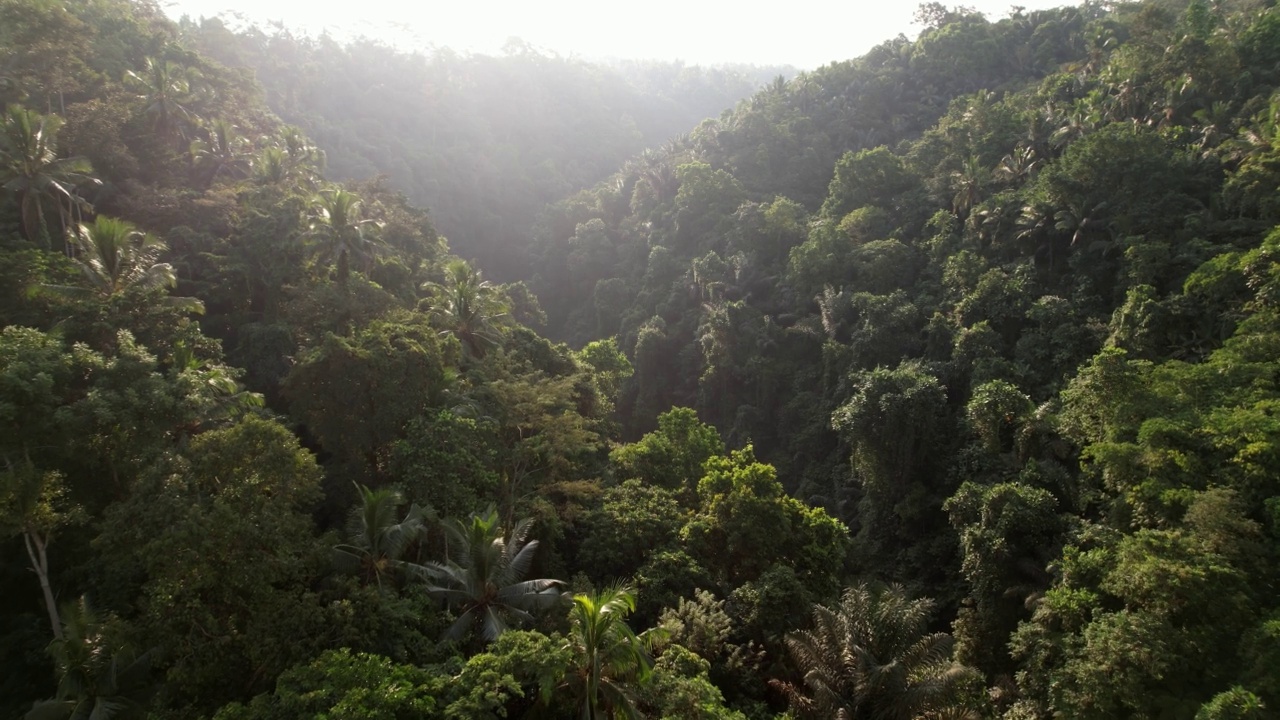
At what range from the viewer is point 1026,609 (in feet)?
A: 56.3

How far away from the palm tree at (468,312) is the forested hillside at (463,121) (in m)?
37.8

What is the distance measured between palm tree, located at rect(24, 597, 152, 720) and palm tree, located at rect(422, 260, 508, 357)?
13345 mm

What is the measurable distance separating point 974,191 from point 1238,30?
1284 centimetres

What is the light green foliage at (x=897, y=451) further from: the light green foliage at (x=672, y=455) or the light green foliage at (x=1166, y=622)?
the light green foliage at (x=1166, y=622)

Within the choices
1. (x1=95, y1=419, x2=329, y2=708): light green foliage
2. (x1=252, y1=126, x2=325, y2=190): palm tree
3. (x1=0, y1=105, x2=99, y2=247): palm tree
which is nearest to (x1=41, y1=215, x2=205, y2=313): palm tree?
(x1=0, y1=105, x2=99, y2=247): palm tree

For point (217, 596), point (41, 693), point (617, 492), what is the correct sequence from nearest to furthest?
point (217, 596), point (41, 693), point (617, 492)

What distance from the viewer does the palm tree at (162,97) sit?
28.3 m

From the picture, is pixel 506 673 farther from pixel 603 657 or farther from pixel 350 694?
pixel 350 694

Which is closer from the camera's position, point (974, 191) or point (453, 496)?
point (453, 496)

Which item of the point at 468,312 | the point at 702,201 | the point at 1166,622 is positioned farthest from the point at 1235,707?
the point at 702,201

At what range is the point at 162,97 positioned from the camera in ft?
93.1

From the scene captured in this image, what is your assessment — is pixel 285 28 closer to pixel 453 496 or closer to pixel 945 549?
pixel 453 496

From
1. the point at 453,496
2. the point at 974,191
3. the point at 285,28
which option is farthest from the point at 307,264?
the point at 285,28

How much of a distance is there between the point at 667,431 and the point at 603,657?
14.5 m
